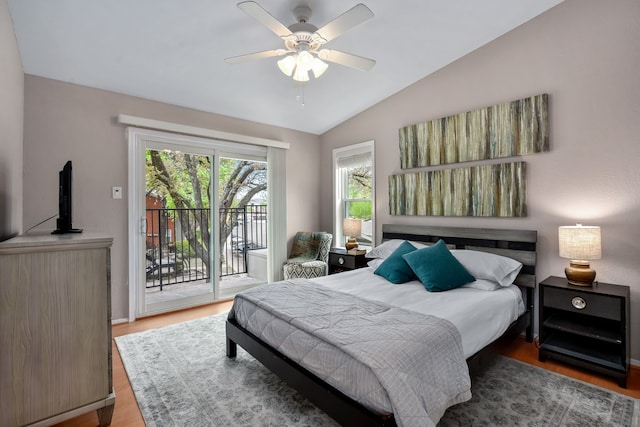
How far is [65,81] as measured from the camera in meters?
3.00

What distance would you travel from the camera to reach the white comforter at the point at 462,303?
196 cm

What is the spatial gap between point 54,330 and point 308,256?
321 cm

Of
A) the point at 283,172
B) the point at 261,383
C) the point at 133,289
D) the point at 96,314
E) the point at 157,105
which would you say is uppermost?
the point at 157,105

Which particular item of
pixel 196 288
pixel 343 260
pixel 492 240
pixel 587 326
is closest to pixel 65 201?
pixel 196 288

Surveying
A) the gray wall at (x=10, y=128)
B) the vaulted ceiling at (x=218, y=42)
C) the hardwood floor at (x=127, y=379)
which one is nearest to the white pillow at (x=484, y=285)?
the hardwood floor at (x=127, y=379)

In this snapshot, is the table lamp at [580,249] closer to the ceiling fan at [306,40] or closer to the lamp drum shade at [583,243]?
the lamp drum shade at [583,243]

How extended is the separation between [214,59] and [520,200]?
10.5 feet

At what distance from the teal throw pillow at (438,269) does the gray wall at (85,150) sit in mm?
3007

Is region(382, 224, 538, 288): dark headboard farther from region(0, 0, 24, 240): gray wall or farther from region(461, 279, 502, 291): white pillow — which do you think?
region(0, 0, 24, 240): gray wall

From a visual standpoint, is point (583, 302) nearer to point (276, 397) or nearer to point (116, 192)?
point (276, 397)

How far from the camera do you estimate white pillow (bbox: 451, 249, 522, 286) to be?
8.77 ft

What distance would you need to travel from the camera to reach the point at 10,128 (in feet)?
7.13

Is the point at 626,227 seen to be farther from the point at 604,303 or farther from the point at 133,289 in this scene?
the point at 133,289

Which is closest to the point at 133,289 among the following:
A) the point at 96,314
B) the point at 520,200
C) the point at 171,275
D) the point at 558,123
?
the point at 171,275
